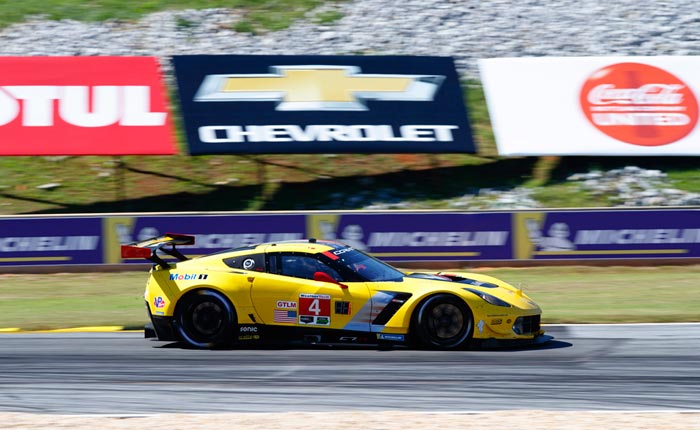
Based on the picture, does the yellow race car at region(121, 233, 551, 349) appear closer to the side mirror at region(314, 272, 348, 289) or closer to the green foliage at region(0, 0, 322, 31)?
the side mirror at region(314, 272, 348, 289)

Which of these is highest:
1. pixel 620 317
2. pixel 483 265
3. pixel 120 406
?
pixel 120 406

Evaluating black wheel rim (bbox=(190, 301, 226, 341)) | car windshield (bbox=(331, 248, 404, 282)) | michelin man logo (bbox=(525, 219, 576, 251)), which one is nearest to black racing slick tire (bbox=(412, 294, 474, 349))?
car windshield (bbox=(331, 248, 404, 282))

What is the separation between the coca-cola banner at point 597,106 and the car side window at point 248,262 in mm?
12473

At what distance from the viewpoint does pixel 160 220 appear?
1792cm

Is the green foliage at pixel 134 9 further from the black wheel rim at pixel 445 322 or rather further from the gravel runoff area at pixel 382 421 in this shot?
the gravel runoff area at pixel 382 421

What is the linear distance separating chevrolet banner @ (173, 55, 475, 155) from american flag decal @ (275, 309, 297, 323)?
1143cm

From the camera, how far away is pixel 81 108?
2147 cm

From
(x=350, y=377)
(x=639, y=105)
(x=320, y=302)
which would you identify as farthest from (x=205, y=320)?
(x=639, y=105)

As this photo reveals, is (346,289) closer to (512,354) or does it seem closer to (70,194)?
(512,354)

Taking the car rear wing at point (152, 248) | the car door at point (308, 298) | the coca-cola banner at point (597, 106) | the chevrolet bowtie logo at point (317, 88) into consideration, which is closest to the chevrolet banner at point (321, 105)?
the chevrolet bowtie logo at point (317, 88)

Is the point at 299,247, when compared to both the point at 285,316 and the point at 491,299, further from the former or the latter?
the point at 491,299

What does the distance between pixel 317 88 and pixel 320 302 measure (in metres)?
12.8

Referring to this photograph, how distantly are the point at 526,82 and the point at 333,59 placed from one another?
464 centimetres

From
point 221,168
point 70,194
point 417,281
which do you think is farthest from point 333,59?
point 417,281
